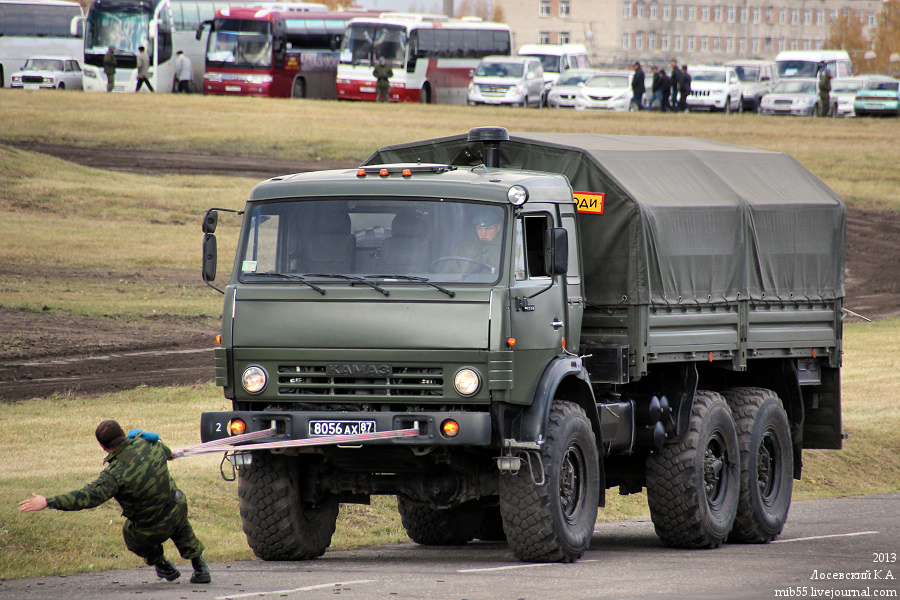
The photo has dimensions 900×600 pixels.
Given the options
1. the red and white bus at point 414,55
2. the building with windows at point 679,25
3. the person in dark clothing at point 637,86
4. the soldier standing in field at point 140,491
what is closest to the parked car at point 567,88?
the person in dark clothing at point 637,86

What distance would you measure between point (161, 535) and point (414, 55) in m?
46.3

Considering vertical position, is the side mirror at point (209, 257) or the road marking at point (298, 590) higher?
the side mirror at point (209, 257)

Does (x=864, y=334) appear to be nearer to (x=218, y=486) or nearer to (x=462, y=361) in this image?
(x=218, y=486)

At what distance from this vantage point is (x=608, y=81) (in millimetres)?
53562

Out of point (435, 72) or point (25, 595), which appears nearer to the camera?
point (25, 595)

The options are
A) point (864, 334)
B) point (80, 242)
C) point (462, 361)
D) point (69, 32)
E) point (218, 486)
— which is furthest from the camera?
point (69, 32)

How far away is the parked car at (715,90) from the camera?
5534cm

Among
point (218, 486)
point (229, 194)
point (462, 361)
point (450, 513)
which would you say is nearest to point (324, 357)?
point (462, 361)

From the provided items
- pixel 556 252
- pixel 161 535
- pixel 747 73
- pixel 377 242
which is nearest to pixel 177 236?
pixel 377 242

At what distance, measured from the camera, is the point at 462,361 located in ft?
30.9

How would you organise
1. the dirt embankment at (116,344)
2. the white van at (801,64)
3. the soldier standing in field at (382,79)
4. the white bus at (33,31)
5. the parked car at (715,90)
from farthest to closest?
the white van at (801,64)
the parked car at (715,90)
the white bus at (33,31)
the soldier standing in field at (382,79)
the dirt embankment at (116,344)

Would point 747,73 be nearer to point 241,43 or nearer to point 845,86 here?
point 845,86

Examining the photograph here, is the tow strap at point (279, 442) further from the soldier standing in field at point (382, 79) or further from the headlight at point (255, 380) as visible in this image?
the soldier standing in field at point (382, 79)

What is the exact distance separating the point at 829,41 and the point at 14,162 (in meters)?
101
